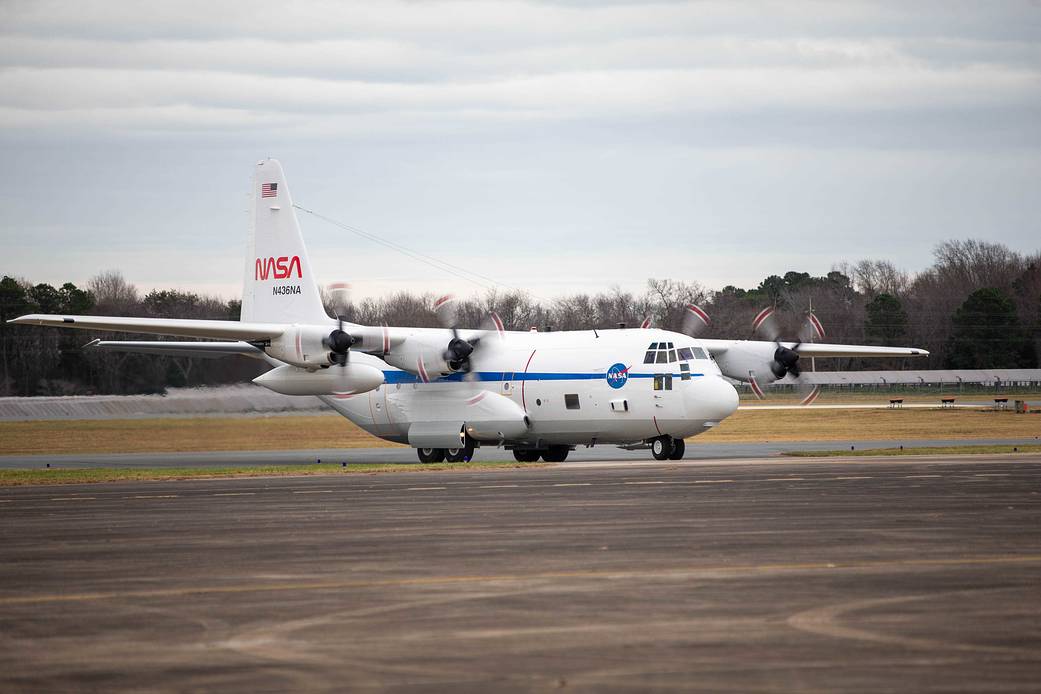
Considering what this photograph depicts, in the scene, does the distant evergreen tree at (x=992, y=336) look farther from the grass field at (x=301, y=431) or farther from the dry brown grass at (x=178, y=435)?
the dry brown grass at (x=178, y=435)

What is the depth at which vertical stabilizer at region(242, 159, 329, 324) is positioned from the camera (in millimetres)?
40406

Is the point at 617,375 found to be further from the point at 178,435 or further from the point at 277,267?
the point at 178,435

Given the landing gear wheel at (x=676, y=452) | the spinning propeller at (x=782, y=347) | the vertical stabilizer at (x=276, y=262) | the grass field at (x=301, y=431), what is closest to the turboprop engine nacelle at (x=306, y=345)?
the vertical stabilizer at (x=276, y=262)

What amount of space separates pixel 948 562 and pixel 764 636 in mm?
4511

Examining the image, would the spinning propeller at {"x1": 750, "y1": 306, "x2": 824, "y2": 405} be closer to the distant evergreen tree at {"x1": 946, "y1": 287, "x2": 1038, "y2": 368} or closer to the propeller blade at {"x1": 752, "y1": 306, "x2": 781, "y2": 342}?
the propeller blade at {"x1": 752, "y1": 306, "x2": 781, "y2": 342}

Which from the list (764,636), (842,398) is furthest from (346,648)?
(842,398)

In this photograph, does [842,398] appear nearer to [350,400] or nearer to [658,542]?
[350,400]

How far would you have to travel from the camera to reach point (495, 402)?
3741 centimetres

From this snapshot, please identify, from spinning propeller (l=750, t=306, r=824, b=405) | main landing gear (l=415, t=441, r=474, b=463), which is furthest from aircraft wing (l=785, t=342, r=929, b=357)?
main landing gear (l=415, t=441, r=474, b=463)

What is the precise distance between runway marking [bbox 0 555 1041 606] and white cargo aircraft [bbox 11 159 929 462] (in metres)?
21.1

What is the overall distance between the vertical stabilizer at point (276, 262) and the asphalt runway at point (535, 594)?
64.4ft

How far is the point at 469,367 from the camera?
124 feet

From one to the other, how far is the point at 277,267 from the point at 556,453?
1128 centimetres

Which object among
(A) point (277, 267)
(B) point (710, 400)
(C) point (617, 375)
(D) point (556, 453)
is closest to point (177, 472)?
(A) point (277, 267)
